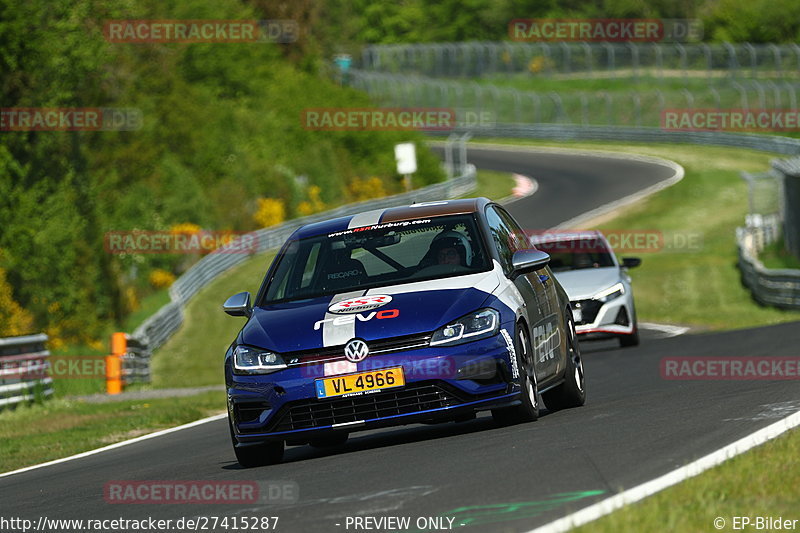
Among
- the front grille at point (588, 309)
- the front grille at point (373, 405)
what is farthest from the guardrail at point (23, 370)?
the front grille at point (373, 405)

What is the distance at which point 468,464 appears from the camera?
772cm

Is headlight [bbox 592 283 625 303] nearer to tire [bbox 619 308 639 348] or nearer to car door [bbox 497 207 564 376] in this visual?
tire [bbox 619 308 639 348]

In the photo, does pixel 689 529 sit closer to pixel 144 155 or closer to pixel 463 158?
pixel 144 155

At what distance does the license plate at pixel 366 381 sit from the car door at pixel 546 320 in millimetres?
1272

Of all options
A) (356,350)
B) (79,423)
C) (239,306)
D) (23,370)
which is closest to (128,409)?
(79,423)

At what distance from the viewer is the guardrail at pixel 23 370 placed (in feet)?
66.6

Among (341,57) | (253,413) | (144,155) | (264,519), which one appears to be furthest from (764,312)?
(341,57)

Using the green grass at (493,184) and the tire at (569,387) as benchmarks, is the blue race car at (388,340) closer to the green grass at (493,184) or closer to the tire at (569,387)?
the tire at (569,387)

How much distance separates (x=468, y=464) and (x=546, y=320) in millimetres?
2843

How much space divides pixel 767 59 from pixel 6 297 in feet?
144

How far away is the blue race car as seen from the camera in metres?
8.95

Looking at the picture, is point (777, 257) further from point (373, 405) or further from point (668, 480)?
point (668, 480)

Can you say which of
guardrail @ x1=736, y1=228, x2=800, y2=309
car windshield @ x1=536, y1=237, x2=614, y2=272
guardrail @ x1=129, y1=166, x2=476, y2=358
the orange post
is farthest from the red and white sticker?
guardrail @ x1=129, y1=166, x2=476, y2=358

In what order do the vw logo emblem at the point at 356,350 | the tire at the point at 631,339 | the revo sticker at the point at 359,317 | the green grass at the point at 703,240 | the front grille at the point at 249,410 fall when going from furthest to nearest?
1. the green grass at the point at 703,240
2. the tire at the point at 631,339
3. the front grille at the point at 249,410
4. the revo sticker at the point at 359,317
5. the vw logo emblem at the point at 356,350
